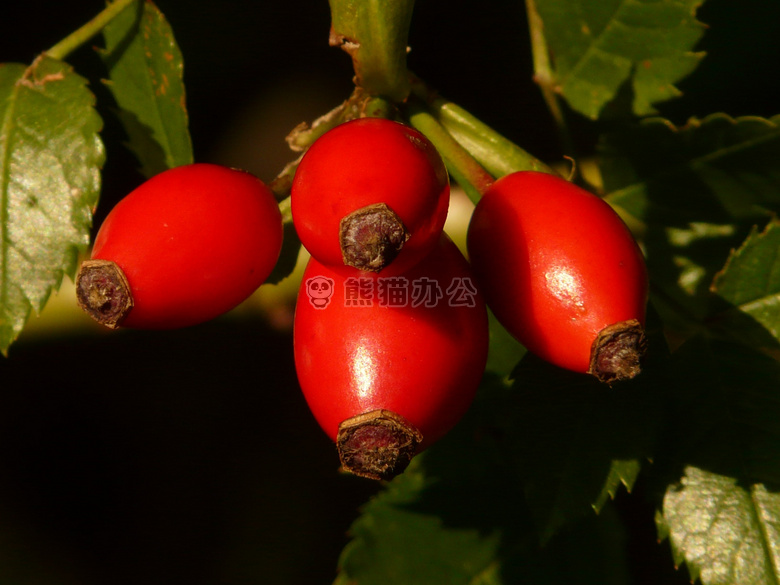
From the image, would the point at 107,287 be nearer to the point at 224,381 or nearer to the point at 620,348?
the point at 620,348

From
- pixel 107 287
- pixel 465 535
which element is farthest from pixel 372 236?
pixel 465 535

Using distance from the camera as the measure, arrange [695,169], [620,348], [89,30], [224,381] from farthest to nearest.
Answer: [224,381] < [695,169] < [89,30] < [620,348]

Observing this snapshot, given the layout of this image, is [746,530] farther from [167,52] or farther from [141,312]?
[167,52]

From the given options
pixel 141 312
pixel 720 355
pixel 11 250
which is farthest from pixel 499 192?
pixel 11 250

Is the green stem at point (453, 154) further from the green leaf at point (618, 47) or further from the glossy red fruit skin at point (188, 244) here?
the green leaf at point (618, 47)

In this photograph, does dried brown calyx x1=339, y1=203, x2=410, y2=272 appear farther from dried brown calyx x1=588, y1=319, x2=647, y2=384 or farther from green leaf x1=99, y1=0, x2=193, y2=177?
green leaf x1=99, y1=0, x2=193, y2=177
